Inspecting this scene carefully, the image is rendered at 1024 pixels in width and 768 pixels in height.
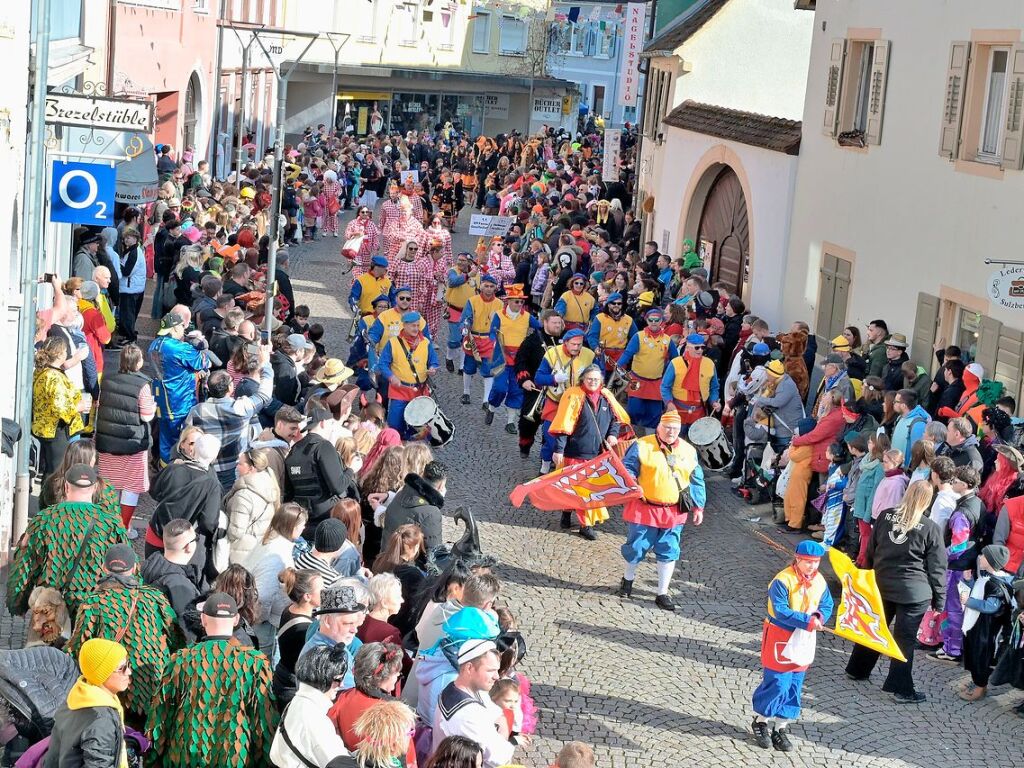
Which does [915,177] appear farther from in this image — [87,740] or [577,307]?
[87,740]

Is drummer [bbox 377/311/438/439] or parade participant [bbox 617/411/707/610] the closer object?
parade participant [bbox 617/411/707/610]

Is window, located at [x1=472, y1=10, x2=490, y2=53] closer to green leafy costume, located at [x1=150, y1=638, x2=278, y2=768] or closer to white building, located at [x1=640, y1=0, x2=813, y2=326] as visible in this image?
white building, located at [x1=640, y1=0, x2=813, y2=326]

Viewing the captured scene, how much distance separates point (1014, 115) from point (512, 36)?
51114 millimetres

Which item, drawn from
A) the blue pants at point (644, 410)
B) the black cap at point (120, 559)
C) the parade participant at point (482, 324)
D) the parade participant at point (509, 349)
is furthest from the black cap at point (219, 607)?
the parade participant at point (482, 324)

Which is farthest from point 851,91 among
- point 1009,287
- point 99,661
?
point 99,661

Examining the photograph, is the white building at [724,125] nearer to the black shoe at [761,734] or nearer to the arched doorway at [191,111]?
the arched doorway at [191,111]

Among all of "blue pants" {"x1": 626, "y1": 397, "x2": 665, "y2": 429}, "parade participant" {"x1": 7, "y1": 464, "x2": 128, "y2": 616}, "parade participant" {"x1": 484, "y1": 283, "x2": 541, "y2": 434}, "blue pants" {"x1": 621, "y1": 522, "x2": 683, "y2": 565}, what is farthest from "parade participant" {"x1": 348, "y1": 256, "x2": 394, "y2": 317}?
"parade participant" {"x1": 7, "y1": 464, "x2": 128, "y2": 616}

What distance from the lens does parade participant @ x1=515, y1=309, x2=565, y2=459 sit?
16.7 meters

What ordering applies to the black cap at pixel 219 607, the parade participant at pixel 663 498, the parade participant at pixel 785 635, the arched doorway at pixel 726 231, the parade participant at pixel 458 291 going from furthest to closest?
the arched doorway at pixel 726 231 → the parade participant at pixel 458 291 → the parade participant at pixel 663 498 → the parade participant at pixel 785 635 → the black cap at pixel 219 607

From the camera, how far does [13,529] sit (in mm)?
12250

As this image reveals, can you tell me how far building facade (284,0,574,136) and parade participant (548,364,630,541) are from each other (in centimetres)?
3715

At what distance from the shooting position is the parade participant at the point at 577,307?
19.3 m

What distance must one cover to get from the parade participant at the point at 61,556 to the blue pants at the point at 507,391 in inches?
354

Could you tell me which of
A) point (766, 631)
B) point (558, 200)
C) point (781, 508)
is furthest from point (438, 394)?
point (558, 200)
